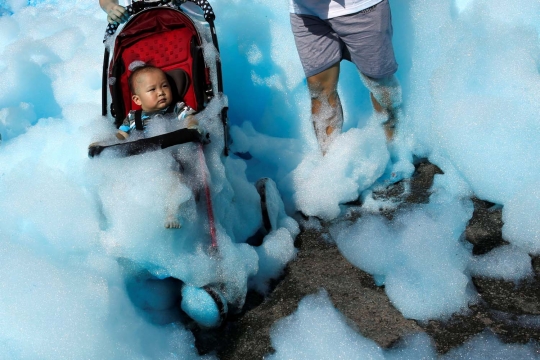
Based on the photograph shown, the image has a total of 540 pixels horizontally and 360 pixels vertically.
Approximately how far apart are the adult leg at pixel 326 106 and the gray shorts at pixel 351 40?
69mm

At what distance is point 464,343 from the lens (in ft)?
7.75

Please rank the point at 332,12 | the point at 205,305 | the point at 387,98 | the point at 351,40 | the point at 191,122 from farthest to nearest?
1. the point at 387,98
2. the point at 351,40
3. the point at 332,12
4. the point at 191,122
5. the point at 205,305

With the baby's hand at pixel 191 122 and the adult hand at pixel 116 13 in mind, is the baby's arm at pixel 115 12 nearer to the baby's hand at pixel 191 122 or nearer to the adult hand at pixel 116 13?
the adult hand at pixel 116 13

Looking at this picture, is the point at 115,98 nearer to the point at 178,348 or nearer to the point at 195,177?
the point at 195,177

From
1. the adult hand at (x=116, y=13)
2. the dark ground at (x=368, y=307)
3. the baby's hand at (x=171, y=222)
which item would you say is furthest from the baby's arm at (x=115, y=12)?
the dark ground at (x=368, y=307)

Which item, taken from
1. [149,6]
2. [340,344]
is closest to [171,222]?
[340,344]

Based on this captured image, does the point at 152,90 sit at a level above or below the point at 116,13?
below

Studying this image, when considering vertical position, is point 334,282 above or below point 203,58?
below

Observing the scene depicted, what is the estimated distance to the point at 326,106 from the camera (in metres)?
3.60

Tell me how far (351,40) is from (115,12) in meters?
1.52

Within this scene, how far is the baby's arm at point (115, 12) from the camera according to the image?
11.7 feet

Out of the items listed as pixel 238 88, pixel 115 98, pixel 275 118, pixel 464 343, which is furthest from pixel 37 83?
pixel 464 343

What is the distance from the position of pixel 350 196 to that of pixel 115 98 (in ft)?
5.18

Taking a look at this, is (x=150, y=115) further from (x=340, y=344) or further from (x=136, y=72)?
(x=340, y=344)
